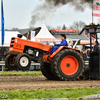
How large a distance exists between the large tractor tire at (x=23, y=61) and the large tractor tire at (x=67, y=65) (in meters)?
1.85

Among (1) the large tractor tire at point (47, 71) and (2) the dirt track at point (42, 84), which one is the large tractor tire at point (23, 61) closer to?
(1) the large tractor tire at point (47, 71)

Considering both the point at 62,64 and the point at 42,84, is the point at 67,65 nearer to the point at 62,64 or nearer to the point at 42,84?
the point at 62,64

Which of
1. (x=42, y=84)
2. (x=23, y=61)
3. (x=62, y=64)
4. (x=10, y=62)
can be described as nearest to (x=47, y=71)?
(x=62, y=64)

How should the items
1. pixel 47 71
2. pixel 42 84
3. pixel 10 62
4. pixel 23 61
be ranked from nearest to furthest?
pixel 42 84, pixel 47 71, pixel 23 61, pixel 10 62

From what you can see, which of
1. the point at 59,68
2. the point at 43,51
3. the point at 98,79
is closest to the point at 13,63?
the point at 43,51

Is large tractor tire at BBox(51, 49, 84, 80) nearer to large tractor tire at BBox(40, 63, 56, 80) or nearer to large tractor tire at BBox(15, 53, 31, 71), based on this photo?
large tractor tire at BBox(40, 63, 56, 80)

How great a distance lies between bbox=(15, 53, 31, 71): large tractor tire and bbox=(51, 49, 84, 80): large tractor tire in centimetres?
185

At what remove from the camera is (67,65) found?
9.85 metres

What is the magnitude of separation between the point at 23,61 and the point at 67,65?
2.25 meters

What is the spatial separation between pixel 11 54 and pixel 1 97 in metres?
6.84

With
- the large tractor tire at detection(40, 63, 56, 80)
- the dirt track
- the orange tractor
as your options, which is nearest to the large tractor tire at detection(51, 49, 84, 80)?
the orange tractor

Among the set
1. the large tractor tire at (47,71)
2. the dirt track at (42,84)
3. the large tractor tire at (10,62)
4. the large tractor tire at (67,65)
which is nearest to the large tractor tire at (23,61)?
the large tractor tire at (10,62)

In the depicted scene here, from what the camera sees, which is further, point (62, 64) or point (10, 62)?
point (10, 62)

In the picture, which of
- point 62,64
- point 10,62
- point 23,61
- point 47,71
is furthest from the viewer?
point 10,62
